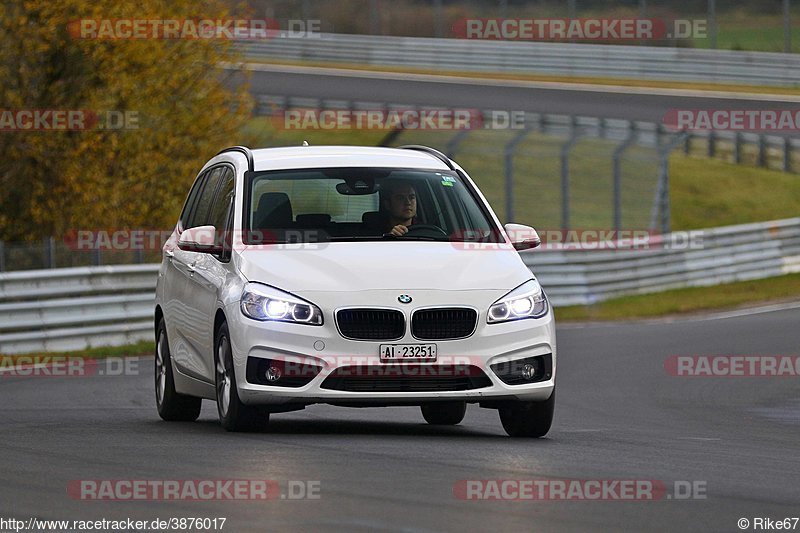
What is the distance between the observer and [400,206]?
11.4 meters

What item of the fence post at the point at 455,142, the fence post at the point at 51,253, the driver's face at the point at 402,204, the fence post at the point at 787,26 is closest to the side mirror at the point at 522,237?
the driver's face at the point at 402,204

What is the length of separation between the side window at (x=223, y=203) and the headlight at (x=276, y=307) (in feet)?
3.96

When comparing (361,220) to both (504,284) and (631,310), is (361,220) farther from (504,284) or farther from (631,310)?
(631,310)

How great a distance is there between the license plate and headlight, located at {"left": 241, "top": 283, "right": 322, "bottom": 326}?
1.34 feet

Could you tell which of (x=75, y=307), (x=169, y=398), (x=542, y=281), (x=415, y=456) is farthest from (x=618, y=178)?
(x=415, y=456)

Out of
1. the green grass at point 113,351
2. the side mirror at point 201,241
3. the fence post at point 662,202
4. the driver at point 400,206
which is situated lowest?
the fence post at point 662,202

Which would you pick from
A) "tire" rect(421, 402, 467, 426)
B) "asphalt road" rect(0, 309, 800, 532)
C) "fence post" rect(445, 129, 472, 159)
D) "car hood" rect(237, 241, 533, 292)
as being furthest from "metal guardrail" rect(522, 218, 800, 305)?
"car hood" rect(237, 241, 533, 292)

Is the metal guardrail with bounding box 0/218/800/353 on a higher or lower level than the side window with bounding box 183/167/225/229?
lower

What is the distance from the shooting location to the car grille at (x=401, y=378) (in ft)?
33.9

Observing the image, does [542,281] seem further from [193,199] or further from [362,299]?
[362,299]

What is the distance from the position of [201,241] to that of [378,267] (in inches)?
52.3

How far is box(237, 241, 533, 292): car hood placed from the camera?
10461 millimetres

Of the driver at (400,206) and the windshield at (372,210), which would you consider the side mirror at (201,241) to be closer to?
the windshield at (372,210)

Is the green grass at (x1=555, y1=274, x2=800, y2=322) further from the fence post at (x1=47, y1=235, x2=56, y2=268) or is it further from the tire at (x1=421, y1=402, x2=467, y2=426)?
the tire at (x1=421, y1=402, x2=467, y2=426)
